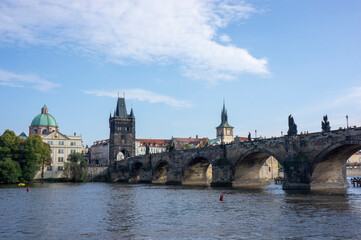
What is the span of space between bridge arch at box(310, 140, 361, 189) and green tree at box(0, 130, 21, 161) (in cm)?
6819

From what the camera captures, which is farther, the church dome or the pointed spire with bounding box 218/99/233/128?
the pointed spire with bounding box 218/99/233/128

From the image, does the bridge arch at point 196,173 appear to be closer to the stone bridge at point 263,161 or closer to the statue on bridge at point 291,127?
the stone bridge at point 263,161

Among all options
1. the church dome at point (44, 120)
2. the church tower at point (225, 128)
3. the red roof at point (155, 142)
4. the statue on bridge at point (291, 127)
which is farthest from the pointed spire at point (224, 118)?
the statue on bridge at point (291, 127)

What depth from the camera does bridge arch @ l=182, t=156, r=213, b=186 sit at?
8054 centimetres

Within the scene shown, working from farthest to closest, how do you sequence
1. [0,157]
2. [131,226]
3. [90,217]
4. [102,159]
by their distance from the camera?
[102,159]
[0,157]
[90,217]
[131,226]

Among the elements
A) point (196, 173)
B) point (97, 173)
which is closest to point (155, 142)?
point (97, 173)

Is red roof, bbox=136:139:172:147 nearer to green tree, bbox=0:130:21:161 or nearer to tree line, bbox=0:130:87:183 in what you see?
tree line, bbox=0:130:87:183

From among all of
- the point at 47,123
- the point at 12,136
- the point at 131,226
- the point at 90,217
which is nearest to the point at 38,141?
the point at 12,136

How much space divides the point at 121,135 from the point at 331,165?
347 ft

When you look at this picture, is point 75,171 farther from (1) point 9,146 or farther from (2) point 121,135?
(2) point 121,135

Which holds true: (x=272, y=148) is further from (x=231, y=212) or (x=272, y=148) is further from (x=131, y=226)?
(x=131, y=226)

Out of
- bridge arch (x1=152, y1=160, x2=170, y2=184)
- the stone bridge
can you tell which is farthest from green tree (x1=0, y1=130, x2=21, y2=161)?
bridge arch (x1=152, y1=160, x2=170, y2=184)

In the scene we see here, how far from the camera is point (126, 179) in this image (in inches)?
4328

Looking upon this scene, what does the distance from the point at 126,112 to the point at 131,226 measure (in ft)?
423
